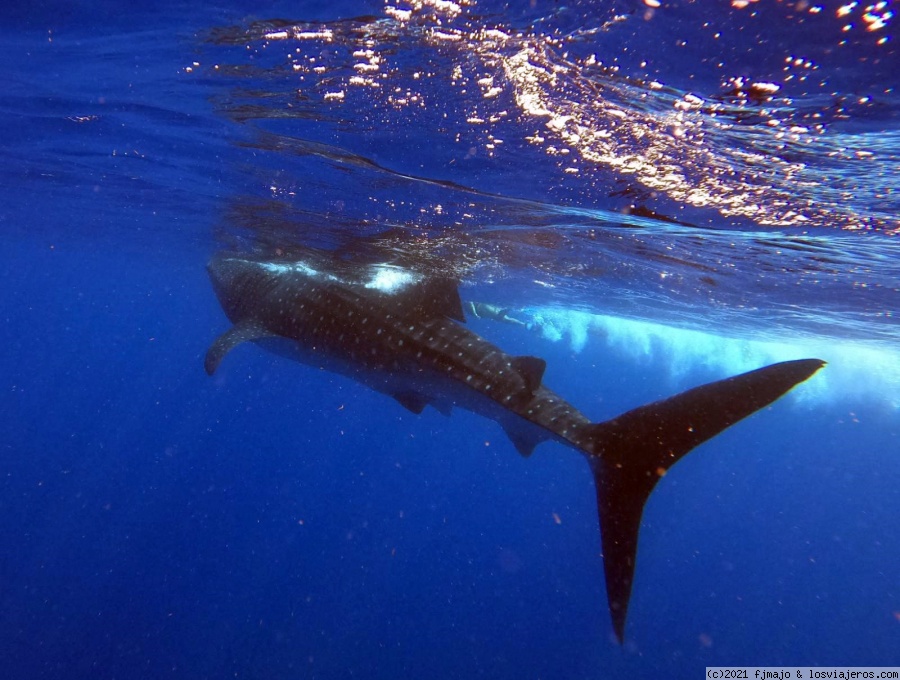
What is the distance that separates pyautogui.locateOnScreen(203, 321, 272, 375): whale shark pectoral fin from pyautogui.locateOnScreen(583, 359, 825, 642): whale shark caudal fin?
21.3 ft

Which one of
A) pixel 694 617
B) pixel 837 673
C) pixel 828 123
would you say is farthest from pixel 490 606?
pixel 828 123

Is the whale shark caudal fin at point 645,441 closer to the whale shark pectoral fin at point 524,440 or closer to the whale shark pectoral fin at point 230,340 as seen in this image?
the whale shark pectoral fin at point 524,440

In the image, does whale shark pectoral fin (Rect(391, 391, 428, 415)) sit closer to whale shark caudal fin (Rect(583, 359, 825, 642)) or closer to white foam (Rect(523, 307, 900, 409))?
whale shark caudal fin (Rect(583, 359, 825, 642))

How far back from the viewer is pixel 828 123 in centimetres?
567

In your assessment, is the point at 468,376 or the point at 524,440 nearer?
the point at 524,440

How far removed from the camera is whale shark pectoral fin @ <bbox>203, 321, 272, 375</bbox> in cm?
915

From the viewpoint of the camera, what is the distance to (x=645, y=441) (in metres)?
5.61

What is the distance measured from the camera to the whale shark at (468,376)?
518cm

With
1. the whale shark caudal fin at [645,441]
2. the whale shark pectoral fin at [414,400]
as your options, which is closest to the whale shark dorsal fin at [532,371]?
the whale shark caudal fin at [645,441]

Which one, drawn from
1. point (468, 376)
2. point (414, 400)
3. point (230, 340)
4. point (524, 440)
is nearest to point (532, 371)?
point (524, 440)

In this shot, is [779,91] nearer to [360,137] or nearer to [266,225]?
[360,137]

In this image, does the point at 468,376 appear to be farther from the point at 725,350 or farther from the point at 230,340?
the point at 725,350

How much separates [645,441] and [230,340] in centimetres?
741

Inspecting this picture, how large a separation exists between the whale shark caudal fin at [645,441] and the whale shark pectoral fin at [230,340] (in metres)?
6.48
